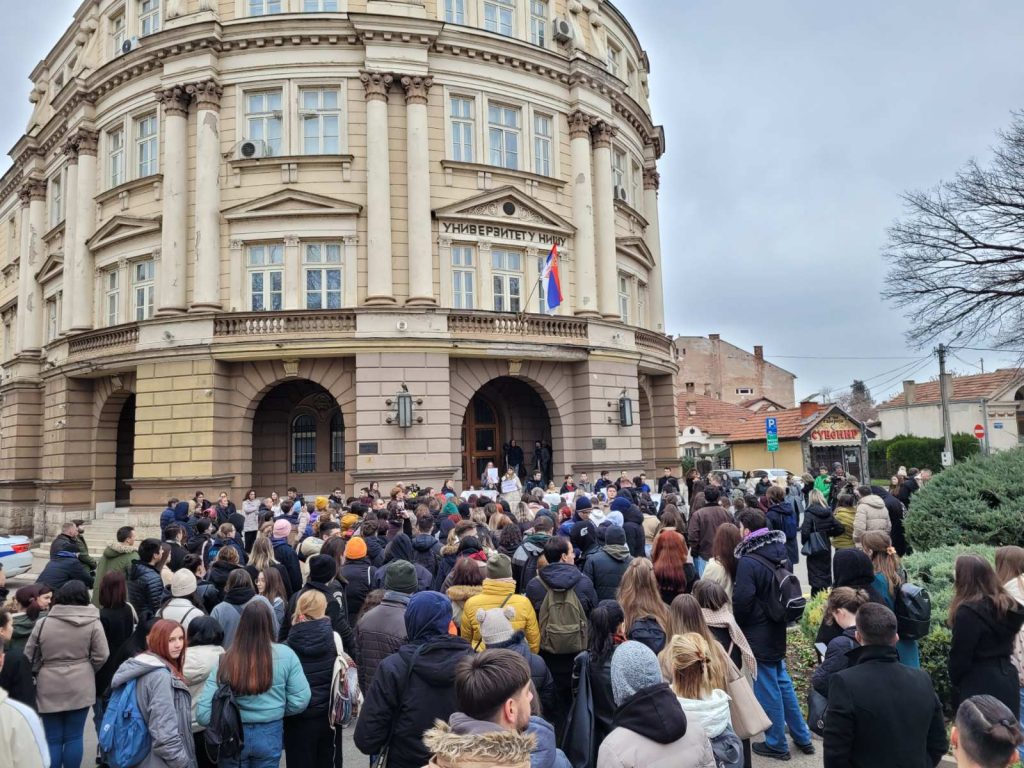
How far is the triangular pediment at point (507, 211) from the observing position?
23250 mm

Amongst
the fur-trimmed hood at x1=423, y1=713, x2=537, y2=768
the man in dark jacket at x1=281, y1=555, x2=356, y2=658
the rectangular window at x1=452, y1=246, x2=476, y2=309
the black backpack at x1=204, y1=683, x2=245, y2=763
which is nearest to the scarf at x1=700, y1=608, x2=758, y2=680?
the fur-trimmed hood at x1=423, y1=713, x2=537, y2=768

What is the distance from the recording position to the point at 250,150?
2270 cm

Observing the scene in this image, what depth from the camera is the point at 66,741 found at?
5.83 m

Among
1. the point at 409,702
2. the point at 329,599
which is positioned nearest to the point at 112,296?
the point at 329,599

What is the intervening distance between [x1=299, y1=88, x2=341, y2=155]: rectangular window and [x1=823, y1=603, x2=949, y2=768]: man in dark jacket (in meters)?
22.4

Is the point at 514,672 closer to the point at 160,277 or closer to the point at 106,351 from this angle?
the point at 160,277

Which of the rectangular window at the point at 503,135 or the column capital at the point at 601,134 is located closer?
the rectangular window at the point at 503,135

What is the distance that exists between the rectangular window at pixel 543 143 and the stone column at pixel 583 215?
85cm

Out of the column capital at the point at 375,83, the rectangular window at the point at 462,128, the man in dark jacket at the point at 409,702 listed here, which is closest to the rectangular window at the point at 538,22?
the rectangular window at the point at 462,128

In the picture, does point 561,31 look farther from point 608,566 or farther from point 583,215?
point 608,566

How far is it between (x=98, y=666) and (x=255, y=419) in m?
18.6

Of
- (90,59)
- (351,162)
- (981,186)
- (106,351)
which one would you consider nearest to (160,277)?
(106,351)

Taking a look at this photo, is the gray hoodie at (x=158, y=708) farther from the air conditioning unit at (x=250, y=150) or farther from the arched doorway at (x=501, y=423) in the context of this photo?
the air conditioning unit at (x=250, y=150)

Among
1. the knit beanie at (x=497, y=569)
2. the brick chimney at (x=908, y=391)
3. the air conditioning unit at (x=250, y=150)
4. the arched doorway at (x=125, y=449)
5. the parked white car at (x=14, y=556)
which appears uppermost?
the air conditioning unit at (x=250, y=150)
